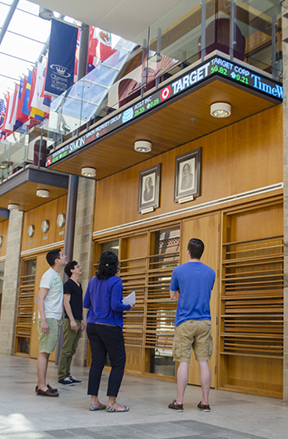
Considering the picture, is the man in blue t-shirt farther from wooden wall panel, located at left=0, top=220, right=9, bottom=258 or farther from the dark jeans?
wooden wall panel, located at left=0, top=220, right=9, bottom=258

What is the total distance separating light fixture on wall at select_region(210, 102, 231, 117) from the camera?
20.4 feet

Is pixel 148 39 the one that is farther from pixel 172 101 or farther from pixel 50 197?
pixel 50 197

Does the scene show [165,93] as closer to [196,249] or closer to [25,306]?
[196,249]

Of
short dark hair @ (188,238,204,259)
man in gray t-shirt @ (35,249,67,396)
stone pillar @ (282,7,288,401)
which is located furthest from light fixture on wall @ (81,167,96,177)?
short dark hair @ (188,238,204,259)

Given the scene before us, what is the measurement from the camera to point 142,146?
7719 millimetres

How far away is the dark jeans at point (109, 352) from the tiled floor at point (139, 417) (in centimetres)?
23

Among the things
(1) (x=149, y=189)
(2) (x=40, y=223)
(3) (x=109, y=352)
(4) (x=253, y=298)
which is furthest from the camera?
(2) (x=40, y=223)

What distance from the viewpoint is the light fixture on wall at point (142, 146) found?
7727 mm

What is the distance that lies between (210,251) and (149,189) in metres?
1.98

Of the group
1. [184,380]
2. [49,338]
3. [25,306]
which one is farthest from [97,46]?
[184,380]

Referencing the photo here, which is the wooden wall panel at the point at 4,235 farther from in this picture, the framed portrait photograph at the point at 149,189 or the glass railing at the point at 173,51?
the framed portrait photograph at the point at 149,189

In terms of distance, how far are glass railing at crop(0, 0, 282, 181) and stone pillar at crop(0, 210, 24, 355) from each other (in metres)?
4.56

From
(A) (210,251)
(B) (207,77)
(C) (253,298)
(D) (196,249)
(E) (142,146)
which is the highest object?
(B) (207,77)

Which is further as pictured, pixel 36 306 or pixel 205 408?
pixel 36 306
